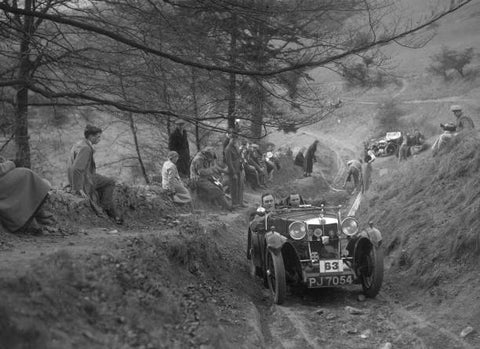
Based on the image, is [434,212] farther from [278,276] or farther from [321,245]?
[278,276]

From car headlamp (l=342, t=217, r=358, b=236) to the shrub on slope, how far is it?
1.30 meters

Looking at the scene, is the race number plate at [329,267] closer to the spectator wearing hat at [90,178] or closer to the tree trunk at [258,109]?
the tree trunk at [258,109]

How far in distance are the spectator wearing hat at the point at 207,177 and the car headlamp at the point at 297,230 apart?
25.4ft

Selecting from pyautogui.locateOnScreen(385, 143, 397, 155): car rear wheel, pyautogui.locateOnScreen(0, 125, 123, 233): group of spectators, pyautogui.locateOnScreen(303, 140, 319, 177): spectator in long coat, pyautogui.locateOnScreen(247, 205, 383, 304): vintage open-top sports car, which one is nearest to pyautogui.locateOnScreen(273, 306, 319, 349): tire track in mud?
pyautogui.locateOnScreen(247, 205, 383, 304): vintage open-top sports car

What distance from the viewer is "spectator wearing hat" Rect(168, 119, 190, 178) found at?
18.4 metres

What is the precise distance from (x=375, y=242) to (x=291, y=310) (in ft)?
5.70

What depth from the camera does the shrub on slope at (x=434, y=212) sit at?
10571 millimetres

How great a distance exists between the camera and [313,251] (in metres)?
10.8

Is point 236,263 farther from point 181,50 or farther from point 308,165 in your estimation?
point 308,165

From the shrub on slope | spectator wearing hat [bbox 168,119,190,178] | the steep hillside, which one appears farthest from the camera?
spectator wearing hat [bbox 168,119,190,178]

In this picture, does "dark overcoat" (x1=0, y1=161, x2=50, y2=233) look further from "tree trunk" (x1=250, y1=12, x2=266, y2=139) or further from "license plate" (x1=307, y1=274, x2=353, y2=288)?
"license plate" (x1=307, y1=274, x2=353, y2=288)

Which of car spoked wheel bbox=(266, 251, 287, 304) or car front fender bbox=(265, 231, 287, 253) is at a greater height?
car front fender bbox=(265, 231, 287, 253)

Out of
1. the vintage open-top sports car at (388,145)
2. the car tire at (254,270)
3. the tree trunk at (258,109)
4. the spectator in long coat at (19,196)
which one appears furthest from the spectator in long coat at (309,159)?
the spectator in long coat at (19,196)

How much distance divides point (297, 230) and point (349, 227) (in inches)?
35.7
